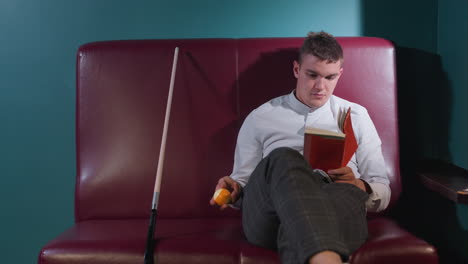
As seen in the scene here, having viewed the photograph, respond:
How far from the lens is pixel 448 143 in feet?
6.53

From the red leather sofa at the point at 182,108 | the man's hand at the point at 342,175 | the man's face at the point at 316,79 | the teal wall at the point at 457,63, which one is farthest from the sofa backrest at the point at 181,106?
the man's hand at the point at 342,175

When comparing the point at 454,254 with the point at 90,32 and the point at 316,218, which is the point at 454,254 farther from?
the point at 90,32

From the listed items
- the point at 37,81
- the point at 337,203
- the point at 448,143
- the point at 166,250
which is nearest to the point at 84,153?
the point at 37,81

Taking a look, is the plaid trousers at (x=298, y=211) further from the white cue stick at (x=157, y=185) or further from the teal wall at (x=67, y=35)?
the teal wall at (x=67, y=35)

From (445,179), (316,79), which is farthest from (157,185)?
(445,179)

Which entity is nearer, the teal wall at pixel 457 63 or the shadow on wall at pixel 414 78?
the teal wall at pixel 457 63

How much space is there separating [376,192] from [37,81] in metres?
1.55

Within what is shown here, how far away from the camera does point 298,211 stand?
1.21m

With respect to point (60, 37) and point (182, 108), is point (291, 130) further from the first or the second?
point (60, 37)

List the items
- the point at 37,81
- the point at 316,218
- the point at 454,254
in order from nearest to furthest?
1. the point at 316,218
2. the point at 454,254
3. the point at 37,81

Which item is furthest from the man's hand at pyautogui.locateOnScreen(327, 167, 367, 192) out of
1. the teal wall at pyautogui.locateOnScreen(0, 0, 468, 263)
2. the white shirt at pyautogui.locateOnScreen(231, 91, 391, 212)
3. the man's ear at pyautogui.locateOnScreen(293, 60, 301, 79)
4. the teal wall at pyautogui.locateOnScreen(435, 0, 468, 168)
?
the teal wall at pyautogui.locateOnScreen(0, 0, 468, 263)

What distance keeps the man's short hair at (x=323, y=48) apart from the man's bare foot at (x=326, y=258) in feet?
2.59

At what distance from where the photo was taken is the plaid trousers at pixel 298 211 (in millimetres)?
1168

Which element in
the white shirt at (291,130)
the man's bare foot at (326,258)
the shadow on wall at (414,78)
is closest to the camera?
the man's bare foot at (326,258)
